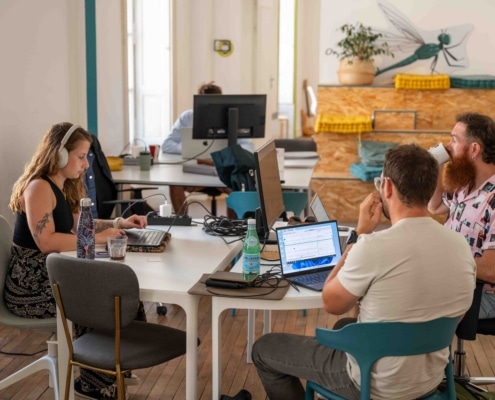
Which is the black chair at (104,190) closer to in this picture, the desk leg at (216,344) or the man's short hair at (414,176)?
the desk leg at (216,344)

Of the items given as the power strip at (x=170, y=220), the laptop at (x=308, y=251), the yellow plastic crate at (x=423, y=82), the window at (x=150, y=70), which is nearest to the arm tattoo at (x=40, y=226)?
the power strip at (x=170, y=220)

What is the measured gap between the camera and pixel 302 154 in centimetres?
632

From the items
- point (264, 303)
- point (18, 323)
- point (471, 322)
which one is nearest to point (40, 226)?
point (18, 323)

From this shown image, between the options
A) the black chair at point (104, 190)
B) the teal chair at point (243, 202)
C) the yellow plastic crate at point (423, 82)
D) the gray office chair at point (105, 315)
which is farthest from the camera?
the yellow plastic crate at point (423, 82)

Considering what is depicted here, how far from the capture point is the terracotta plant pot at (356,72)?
7309mm

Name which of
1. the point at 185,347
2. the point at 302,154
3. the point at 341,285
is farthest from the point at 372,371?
the point at 302,154

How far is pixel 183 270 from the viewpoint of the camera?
9.54ft

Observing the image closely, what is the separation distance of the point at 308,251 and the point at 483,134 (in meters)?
1.00

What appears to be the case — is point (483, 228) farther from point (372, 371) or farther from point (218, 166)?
point (218, 166)

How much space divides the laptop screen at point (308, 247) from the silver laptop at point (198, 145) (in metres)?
2.88

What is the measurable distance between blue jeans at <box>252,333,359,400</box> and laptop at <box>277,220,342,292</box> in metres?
0.25

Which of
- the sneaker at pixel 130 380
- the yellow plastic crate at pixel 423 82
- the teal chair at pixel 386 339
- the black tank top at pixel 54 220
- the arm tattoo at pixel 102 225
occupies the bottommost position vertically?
the sneaker at pixel 130 380

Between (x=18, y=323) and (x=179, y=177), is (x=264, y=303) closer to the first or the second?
(x=18, y=323)

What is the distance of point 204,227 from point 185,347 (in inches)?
36.5
